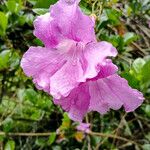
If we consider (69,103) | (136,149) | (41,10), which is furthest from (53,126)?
(69,103)

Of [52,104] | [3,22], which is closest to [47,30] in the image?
[3,22]

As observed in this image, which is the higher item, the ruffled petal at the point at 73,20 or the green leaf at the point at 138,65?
the ruffled petal at the point at 73,20

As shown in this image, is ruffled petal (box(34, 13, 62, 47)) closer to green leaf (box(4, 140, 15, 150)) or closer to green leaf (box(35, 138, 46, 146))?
green leaf (box(4, 140, 15, 150))

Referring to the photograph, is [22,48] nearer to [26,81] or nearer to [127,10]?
[26,81]

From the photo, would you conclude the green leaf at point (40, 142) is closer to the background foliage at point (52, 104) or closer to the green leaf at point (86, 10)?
the background foliage at point (52, 104)

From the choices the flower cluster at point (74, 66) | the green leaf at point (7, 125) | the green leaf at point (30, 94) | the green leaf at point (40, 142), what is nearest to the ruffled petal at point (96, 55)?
the flower cluster at point (74, 66)

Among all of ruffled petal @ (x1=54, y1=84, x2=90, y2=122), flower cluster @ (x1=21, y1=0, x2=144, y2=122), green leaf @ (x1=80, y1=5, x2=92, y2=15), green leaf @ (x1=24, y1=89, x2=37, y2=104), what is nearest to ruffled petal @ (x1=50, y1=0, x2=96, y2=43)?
flower cluster @ (x1=21, y1=0, x2=144, y2=122)

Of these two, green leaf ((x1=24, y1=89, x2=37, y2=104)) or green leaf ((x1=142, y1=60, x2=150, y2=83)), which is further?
green leaf ((x1=24, y1=89, x2=37, y2=104))
